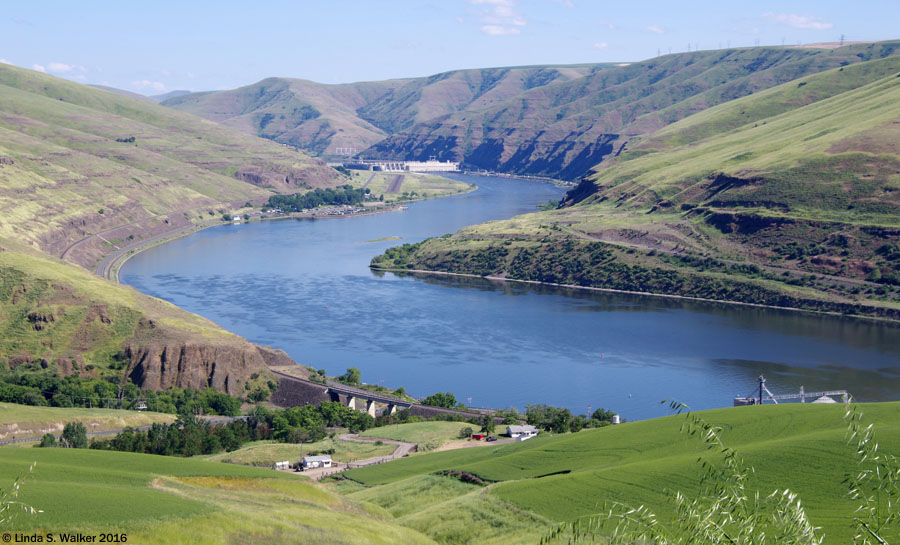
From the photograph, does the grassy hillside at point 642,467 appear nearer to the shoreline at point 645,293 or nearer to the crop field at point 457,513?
the crop field at point 457,513

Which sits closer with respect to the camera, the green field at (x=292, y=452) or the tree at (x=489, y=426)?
the green field at (x=292, y=452)

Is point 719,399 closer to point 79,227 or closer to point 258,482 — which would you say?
point 258,482

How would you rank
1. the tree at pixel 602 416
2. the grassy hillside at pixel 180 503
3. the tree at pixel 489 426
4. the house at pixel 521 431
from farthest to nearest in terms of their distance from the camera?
the tree at pixel 602 416 → the tree at pixel 489 426 → the house at pixel 521 431 → the grassy hillside at pixel 180 503

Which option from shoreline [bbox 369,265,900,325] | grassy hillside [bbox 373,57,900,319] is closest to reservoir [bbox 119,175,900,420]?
shoreline [bbox 369,265,900,325]

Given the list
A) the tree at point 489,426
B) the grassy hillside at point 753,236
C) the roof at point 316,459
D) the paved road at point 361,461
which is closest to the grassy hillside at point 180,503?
the paved road at point 361,461

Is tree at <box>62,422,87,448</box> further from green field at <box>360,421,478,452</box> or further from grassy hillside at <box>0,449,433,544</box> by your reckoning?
green field at <box>360,421,478,452</box>

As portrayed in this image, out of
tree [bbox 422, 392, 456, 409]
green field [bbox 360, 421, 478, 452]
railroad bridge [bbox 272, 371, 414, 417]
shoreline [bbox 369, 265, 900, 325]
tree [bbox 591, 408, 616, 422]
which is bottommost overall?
railroad bridge [bbox 272, 371, 414, 417]

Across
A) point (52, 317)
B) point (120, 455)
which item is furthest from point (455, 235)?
point (120, 455)
